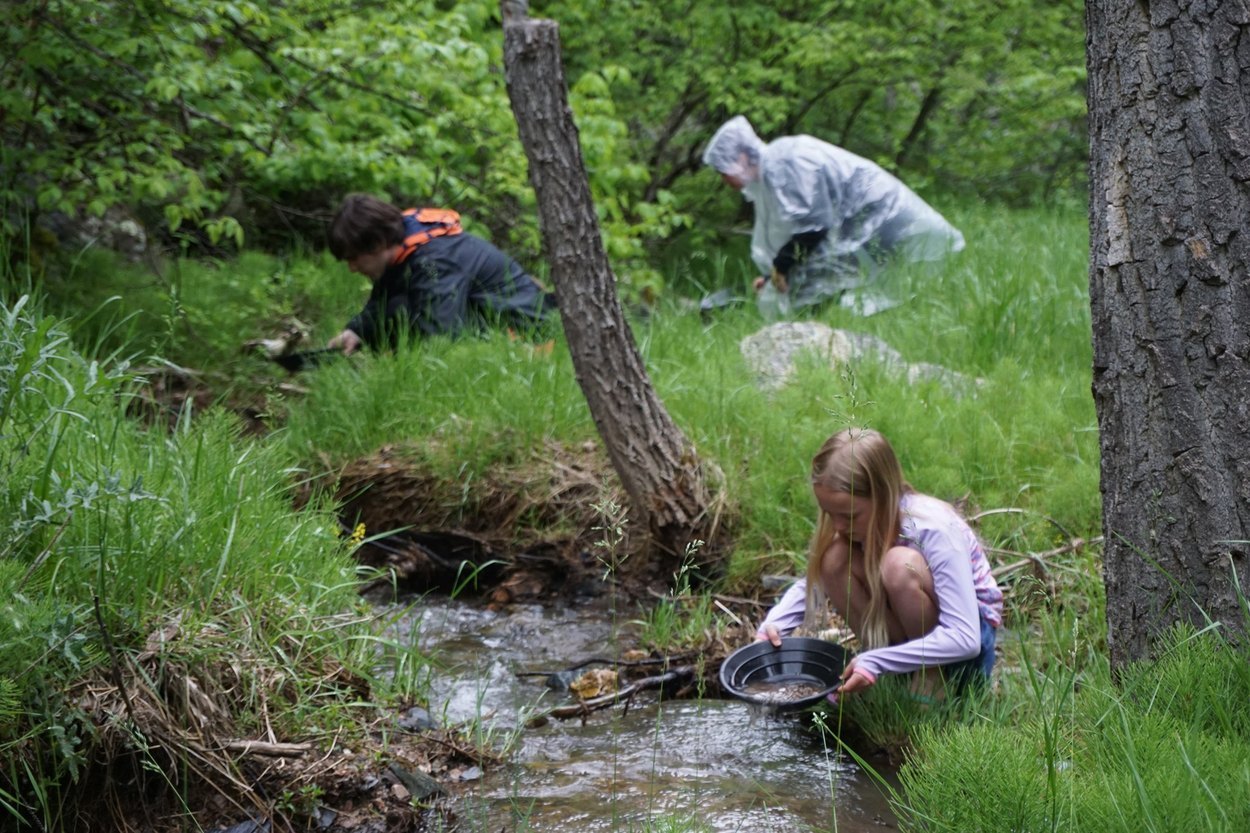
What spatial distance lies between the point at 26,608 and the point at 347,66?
5004 mm

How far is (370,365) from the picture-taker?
582cm

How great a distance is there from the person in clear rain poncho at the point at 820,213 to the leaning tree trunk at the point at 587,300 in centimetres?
329

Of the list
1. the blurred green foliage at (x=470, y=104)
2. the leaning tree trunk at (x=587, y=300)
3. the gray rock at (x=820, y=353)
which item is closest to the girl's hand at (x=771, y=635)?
the leaning tree trunk at (x=587, y=300)

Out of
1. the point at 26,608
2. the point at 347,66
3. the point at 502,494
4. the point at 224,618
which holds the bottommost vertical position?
the point at 502,494

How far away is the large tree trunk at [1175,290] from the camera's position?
2160 millimetres

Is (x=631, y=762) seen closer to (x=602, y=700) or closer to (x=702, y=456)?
(x=602, y=700)

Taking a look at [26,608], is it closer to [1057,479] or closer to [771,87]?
[1057,479]

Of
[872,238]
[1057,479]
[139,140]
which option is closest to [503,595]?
[1057,479]

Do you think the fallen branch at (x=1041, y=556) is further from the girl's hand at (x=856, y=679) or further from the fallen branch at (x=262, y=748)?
the fallen branch at (x=262, y=748)

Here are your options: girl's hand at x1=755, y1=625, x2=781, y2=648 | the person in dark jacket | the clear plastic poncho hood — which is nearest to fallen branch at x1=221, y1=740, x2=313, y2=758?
girl's hand at x1=755, y1=625, x2=781, y2=648

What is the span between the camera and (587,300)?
430 cm

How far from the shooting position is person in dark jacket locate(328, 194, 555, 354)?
6230 millimetres

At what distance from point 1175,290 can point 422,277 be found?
474 cm

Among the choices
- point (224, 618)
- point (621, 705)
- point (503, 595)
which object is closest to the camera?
point (224, 618)
